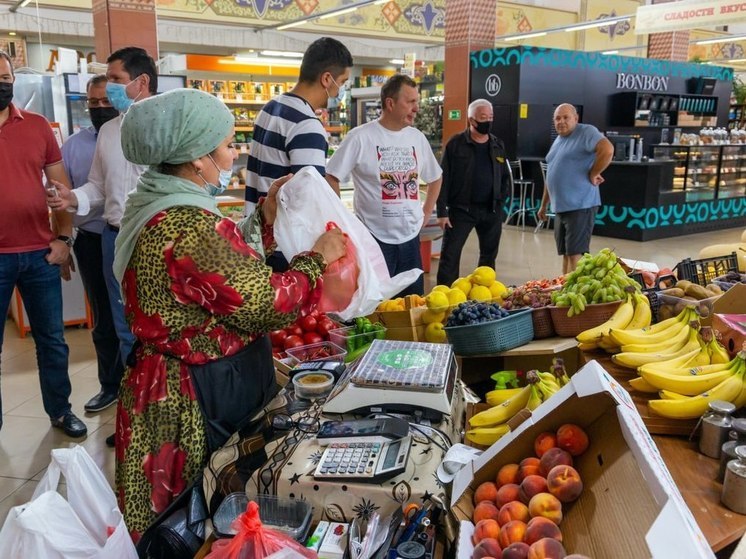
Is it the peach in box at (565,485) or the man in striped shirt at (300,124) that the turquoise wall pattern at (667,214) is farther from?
the peach in box at (565,485)

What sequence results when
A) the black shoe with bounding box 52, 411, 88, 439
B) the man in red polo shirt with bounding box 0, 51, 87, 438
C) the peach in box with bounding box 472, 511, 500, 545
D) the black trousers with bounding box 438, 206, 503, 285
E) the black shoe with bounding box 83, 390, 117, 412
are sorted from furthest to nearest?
the black trousers with bounding box 438, 206, 503, 285
the black shoe with bounding box 83, 390, 117, 412
the black shoe with bounding box 52, 411, 88, 439
the man in red polo shirt with bounding box 0, 51, 87, 438
the peach in box with bounding box 472, 511, 500, 545

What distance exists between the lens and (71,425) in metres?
3.39

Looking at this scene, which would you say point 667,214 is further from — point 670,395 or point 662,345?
point 670,395

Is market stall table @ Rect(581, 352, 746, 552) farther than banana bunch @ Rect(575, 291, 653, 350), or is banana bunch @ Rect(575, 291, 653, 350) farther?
banana bunch @ Rect(575, 291, 653, 350)

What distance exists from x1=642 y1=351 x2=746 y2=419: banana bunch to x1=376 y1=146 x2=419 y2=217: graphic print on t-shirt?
222cm

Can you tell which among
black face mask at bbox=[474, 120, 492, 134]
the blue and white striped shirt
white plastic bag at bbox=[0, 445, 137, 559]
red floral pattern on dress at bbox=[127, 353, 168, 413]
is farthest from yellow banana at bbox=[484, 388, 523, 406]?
black face mask at bbox=[474, 120, 492, 134]

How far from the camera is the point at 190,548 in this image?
145cm

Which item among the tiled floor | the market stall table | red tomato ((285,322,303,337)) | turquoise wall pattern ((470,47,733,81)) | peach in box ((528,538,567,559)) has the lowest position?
the tiled floor

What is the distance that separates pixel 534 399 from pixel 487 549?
0.58 m

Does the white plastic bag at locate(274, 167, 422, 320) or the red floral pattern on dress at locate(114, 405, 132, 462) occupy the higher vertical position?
the white plastic bag at locate(274, 167, 422, 320)

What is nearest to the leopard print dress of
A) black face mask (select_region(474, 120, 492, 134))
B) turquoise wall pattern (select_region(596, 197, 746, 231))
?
black face mask (select_region(474, 120, 492, 134))

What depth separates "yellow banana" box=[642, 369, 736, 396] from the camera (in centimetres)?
Result: 167

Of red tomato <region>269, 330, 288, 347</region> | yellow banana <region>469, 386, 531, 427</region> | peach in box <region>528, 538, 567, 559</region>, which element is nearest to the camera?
peach in box <region>528, 538, 567, 559</region>

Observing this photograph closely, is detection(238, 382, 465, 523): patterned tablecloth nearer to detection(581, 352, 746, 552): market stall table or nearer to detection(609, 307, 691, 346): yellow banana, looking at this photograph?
detection(581, 352, 746, 552): market stall table
